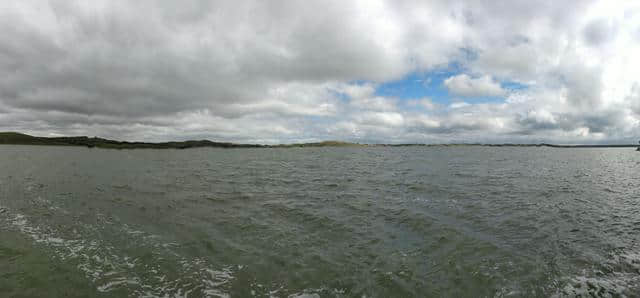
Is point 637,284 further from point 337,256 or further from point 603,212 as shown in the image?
point 603,212

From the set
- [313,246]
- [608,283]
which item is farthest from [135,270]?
[608,283]

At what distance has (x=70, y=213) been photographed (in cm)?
1822

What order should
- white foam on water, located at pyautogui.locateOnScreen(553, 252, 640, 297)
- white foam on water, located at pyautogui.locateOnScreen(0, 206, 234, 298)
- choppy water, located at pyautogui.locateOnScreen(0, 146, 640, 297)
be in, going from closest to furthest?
1. white foam on water, located at pyautogui.locateOnScreen(0, 206, 234, 298)
2. choppy water, located at pyautogui.locateOnScreen(0, 146, 640, 297)
3. white foam on water, located at pyautogui.locateOnScreen(553, 252, 640, 297)

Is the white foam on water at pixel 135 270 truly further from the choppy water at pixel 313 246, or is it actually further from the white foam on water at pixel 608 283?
the white foam on water at pixel 608 283

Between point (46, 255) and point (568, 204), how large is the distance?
33.6 metres

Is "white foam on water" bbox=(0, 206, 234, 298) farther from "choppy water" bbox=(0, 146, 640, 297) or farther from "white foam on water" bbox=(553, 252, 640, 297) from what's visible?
"white foam on water" bbox=(553, 252, 640, 297)

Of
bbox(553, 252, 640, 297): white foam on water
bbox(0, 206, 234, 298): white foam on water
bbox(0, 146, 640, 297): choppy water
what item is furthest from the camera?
bbox(553, 252, 640, 297): white foam on water

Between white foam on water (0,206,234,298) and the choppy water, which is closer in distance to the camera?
white foam on water (0,206,234,298)

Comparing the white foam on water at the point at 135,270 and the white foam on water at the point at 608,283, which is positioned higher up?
the white foam on water at the point at 135,270

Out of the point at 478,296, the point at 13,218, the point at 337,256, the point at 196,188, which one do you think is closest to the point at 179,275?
the point at 337,256

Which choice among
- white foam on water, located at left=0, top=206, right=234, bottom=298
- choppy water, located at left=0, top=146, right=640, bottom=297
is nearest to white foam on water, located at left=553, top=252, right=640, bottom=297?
choppy water, located at left=0, top=146, right=640, bottom=297

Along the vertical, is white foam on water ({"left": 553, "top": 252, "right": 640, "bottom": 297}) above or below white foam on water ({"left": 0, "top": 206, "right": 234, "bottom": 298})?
below

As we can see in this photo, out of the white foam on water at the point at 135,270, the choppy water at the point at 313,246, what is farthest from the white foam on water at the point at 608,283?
the white foam on water at the point at 135,270

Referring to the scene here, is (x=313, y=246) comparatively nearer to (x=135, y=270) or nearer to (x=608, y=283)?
(x=135, y=270)
